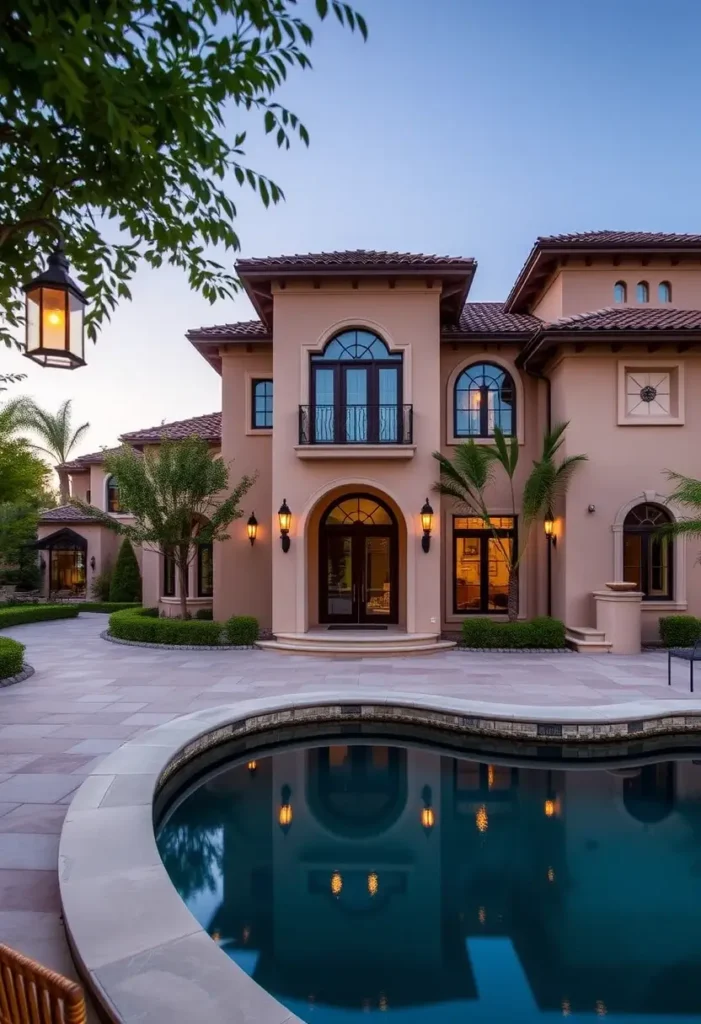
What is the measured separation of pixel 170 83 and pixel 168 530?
1148 cm

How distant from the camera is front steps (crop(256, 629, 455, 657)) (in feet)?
42.5

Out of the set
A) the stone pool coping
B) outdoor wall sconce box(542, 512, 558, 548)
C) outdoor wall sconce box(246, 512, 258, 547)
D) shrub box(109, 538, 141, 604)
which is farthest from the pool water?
shrub box(109, 538, 141, 604)

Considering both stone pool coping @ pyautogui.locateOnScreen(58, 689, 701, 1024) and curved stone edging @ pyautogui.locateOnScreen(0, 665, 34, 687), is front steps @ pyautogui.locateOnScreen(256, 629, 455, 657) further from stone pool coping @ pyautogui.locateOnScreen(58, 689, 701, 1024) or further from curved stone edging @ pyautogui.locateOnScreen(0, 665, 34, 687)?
curved stone edging @ pyautogui.locateOnScreen(0, 665, 34, 687)

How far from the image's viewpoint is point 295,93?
4145 mm

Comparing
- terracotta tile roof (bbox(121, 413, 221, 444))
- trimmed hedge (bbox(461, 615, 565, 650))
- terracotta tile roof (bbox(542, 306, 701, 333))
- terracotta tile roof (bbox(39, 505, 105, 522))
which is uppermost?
terracotta tile roof (bbox(542, 306, 701, 333))

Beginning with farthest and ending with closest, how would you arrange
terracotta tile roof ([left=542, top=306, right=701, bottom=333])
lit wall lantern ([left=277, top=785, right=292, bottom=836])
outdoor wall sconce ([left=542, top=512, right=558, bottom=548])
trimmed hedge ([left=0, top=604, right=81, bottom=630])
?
1. trimmed hedge ([left=0, top=604, right=81, bottom=630])
2. outdoor wall sconce ([left=542, top=512, right=558, bottom=548])
3. terracotta tile roof ([left=542, top=306, right=701, bottom=333])
4. lit wall lantern ([left=277, top=785, right=292, bottom=836])

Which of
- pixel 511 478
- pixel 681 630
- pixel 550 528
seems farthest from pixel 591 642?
pixel 511 478

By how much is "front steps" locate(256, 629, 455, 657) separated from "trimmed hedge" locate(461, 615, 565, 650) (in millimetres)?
753

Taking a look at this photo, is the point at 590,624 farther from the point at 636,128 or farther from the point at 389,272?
the point at 636,128

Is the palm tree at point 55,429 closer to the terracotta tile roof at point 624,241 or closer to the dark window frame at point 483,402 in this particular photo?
the dark window frame at point 483,402

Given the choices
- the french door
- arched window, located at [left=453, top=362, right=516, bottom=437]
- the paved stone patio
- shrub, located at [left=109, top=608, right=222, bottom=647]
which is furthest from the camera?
arched window, located at [left=453, top=362, right=516, bottom=437]

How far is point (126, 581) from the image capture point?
928 inches

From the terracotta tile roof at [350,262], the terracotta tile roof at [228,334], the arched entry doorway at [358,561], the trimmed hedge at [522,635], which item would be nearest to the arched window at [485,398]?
the terracotta tile roof at [350,262]

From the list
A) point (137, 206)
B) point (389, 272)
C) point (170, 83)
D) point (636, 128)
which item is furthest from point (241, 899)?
point (636, 128)
